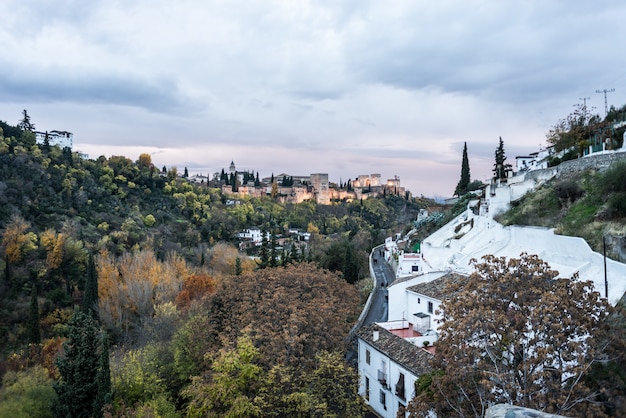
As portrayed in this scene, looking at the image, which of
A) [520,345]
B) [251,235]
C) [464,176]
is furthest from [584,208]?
[251,235]

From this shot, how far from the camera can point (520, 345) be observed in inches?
314

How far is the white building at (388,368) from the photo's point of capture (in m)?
14.6

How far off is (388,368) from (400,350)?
3.09ft

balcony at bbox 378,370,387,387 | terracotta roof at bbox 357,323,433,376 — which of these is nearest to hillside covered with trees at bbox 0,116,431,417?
terracotta roof at bbox 357,323,433,376

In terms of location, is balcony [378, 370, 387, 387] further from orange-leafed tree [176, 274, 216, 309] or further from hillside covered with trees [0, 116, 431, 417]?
orange-leafed tree [176, 274, 216, 309]

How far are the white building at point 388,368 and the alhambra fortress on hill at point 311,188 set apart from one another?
98785mm

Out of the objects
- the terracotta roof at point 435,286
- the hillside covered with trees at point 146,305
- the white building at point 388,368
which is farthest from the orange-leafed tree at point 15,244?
the terracotta roof at point 435,286

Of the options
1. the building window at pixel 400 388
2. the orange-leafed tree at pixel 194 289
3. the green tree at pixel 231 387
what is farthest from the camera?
the orange-leafed tree at pixel 194 289

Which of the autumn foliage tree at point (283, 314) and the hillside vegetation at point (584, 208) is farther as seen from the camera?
the hillside vegetation at point (584, 208)

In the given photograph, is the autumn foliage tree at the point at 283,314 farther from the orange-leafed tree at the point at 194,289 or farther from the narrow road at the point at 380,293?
the orange-leafed tree at the point at 194,289

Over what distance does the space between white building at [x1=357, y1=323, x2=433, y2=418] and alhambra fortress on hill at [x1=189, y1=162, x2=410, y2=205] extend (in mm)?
98785

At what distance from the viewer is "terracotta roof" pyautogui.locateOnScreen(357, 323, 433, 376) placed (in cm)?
1425

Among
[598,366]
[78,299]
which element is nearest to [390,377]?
[598,366]

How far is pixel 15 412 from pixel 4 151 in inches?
1877
